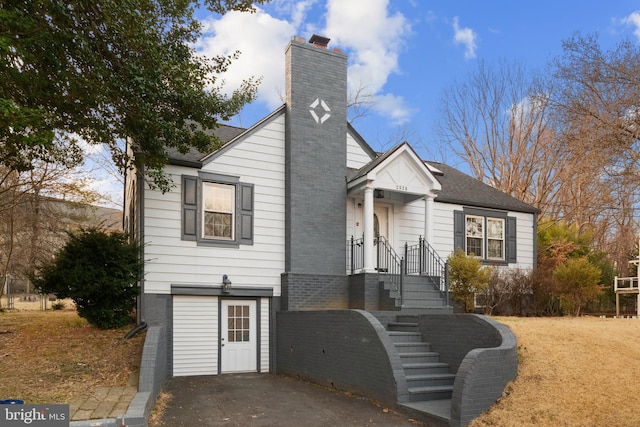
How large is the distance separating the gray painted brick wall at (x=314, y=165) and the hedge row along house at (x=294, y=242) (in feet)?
0.10

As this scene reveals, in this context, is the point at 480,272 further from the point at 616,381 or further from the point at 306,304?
the point at 616,381

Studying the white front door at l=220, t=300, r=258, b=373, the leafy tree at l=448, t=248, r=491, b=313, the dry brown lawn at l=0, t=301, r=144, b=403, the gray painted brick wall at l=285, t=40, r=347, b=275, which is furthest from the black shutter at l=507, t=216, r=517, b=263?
the dry brown lawn at l=0, t=301, r=144, b=403

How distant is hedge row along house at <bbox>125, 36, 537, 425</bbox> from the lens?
1188 cm

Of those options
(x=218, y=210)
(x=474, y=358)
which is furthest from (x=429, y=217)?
(x=474, y=358)

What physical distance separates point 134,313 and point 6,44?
7.28m

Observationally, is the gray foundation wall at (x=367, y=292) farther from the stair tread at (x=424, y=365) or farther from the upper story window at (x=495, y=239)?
the upper story window at (x=495, y=239)

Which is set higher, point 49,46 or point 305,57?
point 305,57

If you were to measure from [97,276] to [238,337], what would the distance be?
3.60m

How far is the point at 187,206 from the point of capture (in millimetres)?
12289

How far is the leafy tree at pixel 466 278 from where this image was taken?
13.0m

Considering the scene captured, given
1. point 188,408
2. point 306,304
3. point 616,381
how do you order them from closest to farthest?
point 616,381 → point 188,408 → point 306,304

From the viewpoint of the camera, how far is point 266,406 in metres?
8.81

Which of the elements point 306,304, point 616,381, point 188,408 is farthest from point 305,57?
point 616,381

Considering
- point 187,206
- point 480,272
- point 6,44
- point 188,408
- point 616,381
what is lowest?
point 188,408
